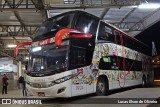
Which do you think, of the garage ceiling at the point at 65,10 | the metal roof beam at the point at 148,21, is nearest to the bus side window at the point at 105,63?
the garage ceiling at the point at 65,10

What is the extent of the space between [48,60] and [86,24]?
2.25 m

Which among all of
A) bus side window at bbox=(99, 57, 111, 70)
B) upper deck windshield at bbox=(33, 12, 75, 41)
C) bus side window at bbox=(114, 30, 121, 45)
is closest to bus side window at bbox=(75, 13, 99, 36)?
upper deck windshield at bbox=(33, 12, 75, 41)

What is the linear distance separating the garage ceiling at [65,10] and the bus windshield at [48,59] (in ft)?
19.6

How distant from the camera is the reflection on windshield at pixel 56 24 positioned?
1009cm

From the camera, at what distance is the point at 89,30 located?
10.6 metres

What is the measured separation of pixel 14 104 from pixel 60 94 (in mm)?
2039

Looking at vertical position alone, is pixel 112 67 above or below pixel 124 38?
below

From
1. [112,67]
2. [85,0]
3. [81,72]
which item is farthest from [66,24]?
[85,0]

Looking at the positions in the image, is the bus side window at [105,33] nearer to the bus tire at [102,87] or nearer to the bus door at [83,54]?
the bus door at [83,54]

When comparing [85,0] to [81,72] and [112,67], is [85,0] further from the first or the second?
[81,72]

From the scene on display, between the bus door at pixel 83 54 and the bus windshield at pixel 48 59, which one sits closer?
the bus windshield at pixel 48 59

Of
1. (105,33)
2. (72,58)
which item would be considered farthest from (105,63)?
(72,58)

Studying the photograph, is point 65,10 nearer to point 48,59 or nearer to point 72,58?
point 48,59

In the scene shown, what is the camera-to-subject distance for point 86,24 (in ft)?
34.4
